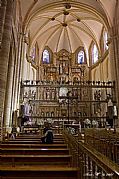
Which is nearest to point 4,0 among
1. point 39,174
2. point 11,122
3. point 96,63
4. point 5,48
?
point 5,48

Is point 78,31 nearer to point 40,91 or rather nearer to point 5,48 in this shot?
point 40,91

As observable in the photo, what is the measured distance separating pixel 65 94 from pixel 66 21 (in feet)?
28.4

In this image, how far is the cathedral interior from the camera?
44.6ft

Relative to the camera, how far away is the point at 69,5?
63.2 feet

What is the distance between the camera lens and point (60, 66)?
88.2 feet

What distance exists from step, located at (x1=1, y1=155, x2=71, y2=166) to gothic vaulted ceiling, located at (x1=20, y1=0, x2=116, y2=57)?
15575 millimetres

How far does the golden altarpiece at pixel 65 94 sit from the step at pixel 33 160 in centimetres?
1206

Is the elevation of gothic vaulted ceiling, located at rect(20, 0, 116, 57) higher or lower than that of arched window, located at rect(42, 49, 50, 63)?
higher

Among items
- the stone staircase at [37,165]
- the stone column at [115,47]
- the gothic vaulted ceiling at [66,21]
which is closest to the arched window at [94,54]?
the gothic vaulted ceiling at [66,21]

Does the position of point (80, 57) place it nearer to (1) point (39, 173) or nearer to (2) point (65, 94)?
(2) point (65, 94)

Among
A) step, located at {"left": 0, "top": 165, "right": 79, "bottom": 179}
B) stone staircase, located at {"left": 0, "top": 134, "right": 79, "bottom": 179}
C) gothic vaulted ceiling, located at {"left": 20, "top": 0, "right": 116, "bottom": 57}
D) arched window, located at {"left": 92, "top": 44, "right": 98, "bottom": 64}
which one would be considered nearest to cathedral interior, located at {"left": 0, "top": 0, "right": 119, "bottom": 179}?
gothic vaulted ceiling, located at {"left": 20, "top": 0, "right": 116, "bottom": 57}

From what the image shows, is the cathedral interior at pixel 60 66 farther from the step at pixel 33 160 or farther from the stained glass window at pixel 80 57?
the step at pixel 33 160

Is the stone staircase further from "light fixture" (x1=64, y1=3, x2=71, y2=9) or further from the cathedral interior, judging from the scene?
"light fixture" (x1=64, y1=3, x2=71, y2=9)

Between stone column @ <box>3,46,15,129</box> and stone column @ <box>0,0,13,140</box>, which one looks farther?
stone column @ <box>3,46,15,129</box>
